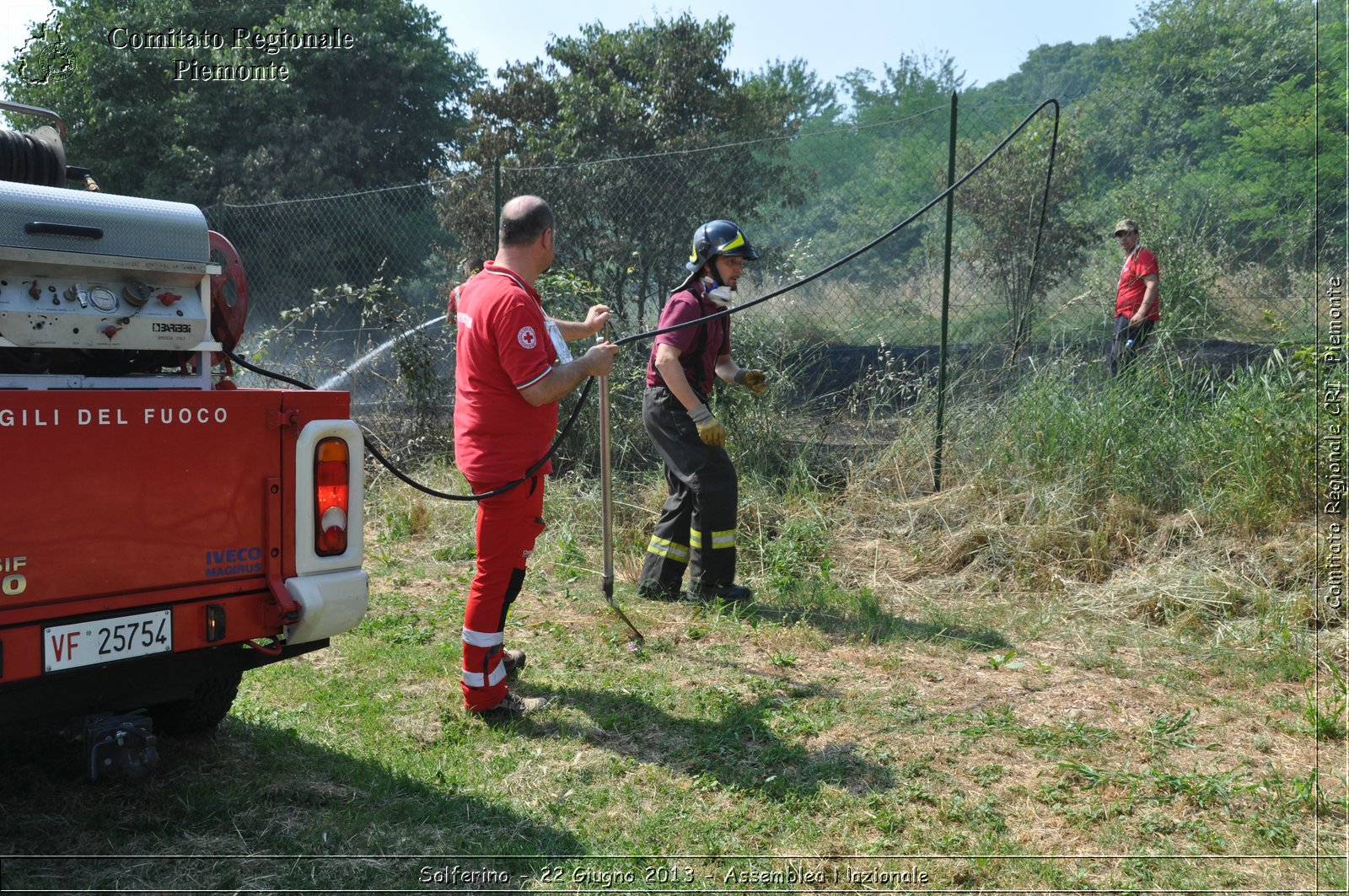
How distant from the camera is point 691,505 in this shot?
545 cm

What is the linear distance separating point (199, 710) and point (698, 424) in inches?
103

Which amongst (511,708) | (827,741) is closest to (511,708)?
(511,708)

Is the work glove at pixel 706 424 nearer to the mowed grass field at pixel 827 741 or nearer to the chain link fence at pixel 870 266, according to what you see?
the mowed grass field at pixel 827 741

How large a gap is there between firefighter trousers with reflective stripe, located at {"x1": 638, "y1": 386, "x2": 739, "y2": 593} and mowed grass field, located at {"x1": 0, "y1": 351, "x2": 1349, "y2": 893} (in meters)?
0.22

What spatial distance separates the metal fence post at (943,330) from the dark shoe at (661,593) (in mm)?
2135

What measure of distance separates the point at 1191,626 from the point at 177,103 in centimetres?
1888

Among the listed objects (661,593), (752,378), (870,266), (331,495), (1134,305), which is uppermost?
(870,266)

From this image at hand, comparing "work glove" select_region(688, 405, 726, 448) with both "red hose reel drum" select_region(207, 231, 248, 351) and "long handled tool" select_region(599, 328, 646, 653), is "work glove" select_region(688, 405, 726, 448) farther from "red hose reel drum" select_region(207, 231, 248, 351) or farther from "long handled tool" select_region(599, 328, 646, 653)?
"red hose reel drum" select_region(207, 231, 248, 351)

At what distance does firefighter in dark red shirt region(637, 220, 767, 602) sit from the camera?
521 cm

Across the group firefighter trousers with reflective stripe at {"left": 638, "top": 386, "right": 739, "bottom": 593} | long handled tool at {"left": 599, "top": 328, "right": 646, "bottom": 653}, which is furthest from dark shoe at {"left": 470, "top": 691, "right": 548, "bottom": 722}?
firefighter trousers with reflective stripe at {"left": 638, "top": 386, "right": 739, "bottom": 593}

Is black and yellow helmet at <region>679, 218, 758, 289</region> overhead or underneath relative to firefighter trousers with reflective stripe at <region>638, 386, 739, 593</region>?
overhead

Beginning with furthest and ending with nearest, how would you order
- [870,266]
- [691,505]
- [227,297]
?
[870,266], [691,505], [227,297]

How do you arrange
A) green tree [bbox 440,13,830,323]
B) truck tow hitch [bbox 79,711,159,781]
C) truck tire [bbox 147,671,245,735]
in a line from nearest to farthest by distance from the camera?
truck tow hitch [bbox 79,711,159,781] < truck tire [bbox 147,671,245,735] < green tree [bbox 440,13,830,323]

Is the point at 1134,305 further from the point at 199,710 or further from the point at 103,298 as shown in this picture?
the point at 103,298
